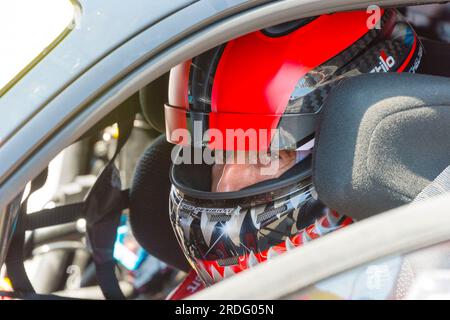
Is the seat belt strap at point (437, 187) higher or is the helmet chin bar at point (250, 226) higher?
the seat belt strap at point (437, 187)

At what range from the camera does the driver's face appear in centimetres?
166

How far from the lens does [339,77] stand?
62.0 inches

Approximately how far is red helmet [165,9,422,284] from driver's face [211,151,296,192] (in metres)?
0.02

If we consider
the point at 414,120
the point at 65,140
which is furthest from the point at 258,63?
the point at 65,140

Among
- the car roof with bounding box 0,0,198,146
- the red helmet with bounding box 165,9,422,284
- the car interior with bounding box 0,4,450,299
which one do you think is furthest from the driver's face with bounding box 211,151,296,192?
the car roof with bounding box 0,0,198,146

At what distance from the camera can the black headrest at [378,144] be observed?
130 centimetres

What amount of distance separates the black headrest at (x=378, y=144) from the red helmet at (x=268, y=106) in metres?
0.19

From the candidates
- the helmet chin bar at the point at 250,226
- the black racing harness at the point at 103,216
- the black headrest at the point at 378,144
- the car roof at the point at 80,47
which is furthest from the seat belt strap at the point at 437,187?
the black racing harness at the point at 103,216

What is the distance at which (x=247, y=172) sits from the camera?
170 cm

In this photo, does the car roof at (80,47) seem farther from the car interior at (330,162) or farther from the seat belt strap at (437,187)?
the seat belt strap at (437,187)

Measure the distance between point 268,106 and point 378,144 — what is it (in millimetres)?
333

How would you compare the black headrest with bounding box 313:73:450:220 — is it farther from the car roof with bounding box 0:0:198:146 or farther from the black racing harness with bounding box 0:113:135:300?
the black racing harness with bounding box 0:113:135:300

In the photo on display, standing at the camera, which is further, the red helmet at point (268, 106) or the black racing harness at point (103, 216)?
the black racing harness at point (103, 216)

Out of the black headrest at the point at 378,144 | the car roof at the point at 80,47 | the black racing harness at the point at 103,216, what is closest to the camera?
the car roof at the point at 80,47
